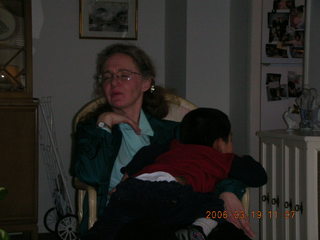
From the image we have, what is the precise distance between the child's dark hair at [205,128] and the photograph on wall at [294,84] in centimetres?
128

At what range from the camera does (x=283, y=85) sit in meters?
2.70

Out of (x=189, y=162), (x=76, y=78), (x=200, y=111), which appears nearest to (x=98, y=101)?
(x=200, y=111)

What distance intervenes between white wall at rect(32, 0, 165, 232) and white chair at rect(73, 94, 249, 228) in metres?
1.33

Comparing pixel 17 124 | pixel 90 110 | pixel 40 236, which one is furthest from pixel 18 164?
pixel 90 110

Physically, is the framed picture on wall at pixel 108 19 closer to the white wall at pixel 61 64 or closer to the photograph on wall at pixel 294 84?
the white wall at pixel 61 64

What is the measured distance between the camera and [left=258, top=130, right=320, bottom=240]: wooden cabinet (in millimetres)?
1951

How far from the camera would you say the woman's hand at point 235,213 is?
1437 millimetres

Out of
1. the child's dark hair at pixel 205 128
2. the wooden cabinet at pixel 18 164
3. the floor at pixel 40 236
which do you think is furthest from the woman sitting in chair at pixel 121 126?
the floor at pixel 40 236

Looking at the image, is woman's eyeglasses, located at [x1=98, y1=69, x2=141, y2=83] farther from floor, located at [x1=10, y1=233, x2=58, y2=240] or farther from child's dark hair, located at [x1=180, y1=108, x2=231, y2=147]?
floor, located at [x1=10, y1=233, x2=58, y2=240]

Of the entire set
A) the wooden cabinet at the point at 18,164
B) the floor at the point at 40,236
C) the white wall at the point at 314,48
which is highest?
the white wall at the point at 314,48

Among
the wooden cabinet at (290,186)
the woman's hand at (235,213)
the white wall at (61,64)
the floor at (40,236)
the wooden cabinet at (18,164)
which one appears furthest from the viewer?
the white wall at (61,64)

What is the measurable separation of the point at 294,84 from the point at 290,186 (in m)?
0.84

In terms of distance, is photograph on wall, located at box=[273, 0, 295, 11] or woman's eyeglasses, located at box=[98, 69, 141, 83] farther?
photograph on wall, located at box=[273, 0, 295, 11]

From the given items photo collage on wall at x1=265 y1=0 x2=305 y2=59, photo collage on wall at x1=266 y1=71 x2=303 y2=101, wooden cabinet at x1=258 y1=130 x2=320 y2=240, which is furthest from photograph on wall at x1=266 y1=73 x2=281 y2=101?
wooden cabinet at x1=258 y1=130 x2=320 y2=240
